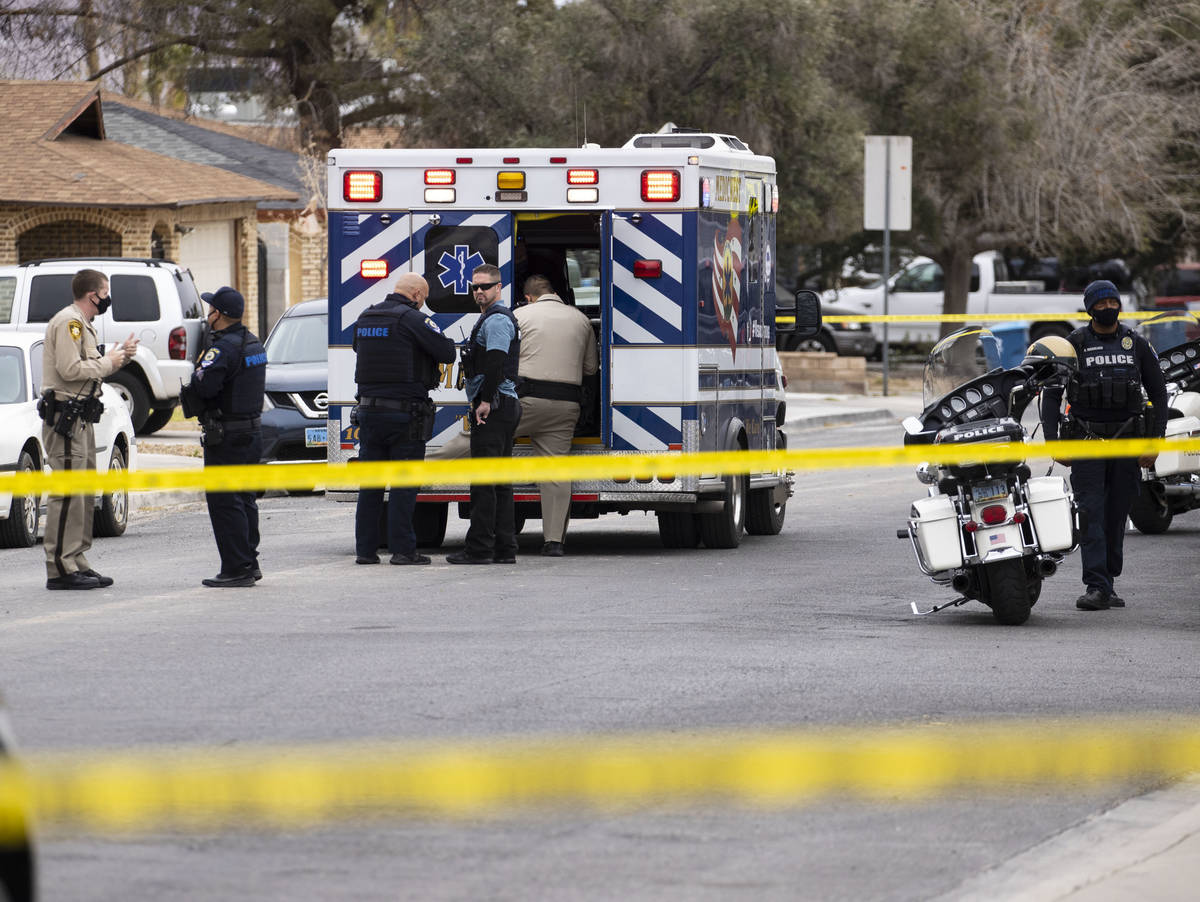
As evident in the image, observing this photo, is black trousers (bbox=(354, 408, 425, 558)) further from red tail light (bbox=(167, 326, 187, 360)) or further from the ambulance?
red tail light (bbox=(167, 326, 187, 360))

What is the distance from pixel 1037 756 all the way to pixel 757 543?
7343mm

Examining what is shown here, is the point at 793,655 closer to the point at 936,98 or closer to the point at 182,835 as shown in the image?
the point at 182,835

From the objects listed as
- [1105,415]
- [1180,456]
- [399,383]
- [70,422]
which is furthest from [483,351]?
[1180,456]

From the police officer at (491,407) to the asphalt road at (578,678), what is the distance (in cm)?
30

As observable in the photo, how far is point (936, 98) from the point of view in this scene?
33500mm

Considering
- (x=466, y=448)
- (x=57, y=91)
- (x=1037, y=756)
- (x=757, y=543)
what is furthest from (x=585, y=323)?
(x=57, y=91)

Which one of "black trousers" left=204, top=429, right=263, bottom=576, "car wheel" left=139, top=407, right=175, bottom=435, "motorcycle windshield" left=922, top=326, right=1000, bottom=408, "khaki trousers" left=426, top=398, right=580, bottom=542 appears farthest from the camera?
"car wheel" left=139, top=407, right=175, bottom=435

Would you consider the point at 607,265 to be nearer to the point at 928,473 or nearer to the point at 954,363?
the point at 954,363

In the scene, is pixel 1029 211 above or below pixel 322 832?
above

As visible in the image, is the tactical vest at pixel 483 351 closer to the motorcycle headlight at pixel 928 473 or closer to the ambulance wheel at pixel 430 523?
the ambulance wheel at pixel 430 523

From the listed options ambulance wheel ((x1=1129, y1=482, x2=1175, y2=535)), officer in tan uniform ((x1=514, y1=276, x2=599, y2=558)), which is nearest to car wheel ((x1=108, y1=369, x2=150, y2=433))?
officer in tan uniform ((x1=514, y1=276, x2=599, y2=558))

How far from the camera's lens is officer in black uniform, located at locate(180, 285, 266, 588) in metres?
11.9

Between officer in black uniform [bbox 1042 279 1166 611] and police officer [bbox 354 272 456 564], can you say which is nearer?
officer in black uniform [bbox 1042 279 1166 611]

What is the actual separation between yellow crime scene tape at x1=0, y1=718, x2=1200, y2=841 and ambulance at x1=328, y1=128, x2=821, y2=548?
229 inches
